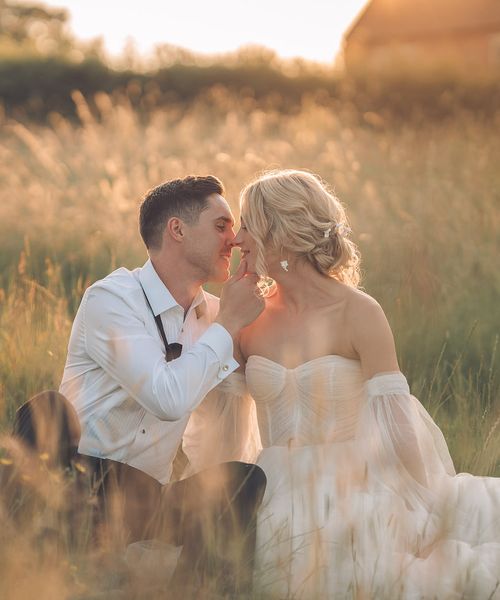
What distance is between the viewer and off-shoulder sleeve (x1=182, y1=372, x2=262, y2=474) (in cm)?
398

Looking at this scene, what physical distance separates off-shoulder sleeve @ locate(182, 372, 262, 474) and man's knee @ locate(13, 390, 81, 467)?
85 centimetres

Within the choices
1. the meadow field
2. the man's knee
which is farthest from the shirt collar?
the meadow field

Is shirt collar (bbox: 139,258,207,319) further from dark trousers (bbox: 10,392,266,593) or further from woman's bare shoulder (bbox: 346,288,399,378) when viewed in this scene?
woman's bare shoulder (bbox: 346,288,399,378)

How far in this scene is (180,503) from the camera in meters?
3.23

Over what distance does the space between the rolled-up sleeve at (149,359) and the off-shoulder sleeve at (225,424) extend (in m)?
0.47

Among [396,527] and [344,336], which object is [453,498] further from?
[344,336]

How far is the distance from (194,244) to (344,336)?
2.50 feet

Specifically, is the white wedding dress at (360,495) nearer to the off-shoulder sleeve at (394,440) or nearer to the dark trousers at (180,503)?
the off-shoulder sleeve at (394,440)

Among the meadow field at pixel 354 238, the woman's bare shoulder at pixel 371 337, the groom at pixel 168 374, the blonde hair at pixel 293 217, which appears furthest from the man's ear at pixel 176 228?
the meadow field at pixel 354 238

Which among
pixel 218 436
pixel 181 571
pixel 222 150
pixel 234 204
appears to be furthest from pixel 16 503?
pixel 222 150

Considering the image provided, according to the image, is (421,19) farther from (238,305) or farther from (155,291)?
(238,305)

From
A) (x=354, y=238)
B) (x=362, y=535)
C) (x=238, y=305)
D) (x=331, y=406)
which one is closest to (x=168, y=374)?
(x=238, y=305)

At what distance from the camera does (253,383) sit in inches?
151

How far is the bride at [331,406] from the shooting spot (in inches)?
131
